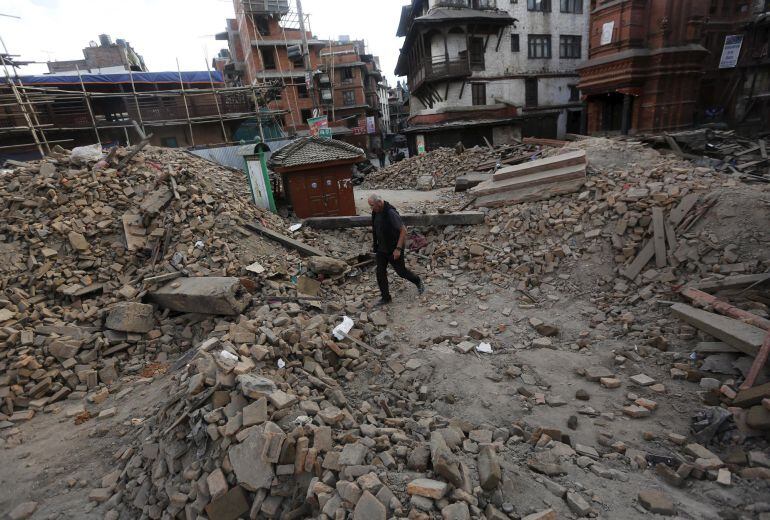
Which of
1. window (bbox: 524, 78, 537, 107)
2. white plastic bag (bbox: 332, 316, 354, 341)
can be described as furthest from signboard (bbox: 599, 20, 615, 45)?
white plastic bag (bbox: 332, 316, 354, 341)

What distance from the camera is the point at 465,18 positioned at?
24.3m

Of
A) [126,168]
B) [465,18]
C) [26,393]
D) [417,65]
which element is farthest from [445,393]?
[417,65]

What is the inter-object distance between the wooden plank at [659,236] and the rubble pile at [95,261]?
7.54m

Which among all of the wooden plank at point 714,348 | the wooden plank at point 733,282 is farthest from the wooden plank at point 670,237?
the wooden plank at point 714,348

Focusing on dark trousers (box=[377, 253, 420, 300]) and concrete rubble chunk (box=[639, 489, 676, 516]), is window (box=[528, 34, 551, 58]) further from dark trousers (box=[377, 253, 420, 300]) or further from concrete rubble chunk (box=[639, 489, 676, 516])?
concrete rubble chunk (box=[639, 489, 676, 516])

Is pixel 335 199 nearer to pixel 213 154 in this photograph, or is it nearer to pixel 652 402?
pixel 652 402

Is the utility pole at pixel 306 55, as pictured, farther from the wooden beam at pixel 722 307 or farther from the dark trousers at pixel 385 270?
the wooden beam at pixel 722 307

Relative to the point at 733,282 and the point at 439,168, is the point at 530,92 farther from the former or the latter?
the point at 733,282

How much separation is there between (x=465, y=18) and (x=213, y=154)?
18901 millimetres

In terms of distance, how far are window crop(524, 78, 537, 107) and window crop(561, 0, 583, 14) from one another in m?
5.72

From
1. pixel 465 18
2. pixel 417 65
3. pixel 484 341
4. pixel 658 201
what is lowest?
pixel 484 341

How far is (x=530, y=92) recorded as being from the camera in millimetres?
28188

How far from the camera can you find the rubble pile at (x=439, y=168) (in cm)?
1678

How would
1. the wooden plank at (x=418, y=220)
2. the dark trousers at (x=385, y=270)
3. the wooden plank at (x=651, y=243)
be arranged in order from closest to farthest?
the wooden plank at (x=651, y=243) < the dark trousers at (x=385, y=270) < the wooden plank at (x=418, y=220)
